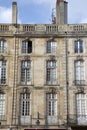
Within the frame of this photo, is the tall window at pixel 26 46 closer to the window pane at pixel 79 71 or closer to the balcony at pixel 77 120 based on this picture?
the window pane at pixel 79 71

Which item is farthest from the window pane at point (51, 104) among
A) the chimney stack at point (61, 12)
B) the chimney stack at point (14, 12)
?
the chimney stack at point (14, 12)

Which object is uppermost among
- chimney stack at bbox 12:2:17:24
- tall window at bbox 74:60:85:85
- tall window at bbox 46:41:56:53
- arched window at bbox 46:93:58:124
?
chimney stack at bbox 12:2:17:24

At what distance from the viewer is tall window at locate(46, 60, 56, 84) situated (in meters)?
39.2

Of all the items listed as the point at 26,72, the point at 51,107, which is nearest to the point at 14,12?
the point at 26,72

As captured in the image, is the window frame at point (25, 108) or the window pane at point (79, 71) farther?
the window pane at point (79, 71)

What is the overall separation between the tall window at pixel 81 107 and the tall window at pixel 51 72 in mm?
2600

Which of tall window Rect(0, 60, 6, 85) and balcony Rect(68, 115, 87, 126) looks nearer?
balcony Rect(68, 115, 87, 126)

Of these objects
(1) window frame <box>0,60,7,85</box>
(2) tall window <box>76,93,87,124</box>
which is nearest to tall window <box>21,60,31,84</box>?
(1) window frame <box>0,60,7,85</box>

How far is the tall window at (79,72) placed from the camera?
39125 mm

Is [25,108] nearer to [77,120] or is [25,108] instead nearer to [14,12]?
[77,120]

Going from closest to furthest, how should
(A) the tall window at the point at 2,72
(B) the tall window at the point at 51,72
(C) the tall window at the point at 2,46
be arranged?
1. (A) the tall window at the point at 2,72
2. (B) the tall window at the point at 51,72
3. (C) the tall window at the point at 2,46

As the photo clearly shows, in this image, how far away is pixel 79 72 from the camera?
39375 mm

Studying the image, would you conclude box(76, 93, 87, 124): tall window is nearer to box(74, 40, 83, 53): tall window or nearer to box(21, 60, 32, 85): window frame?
box(74, 40, 83, 53): tall window

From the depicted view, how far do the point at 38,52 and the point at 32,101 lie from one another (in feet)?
14.5
